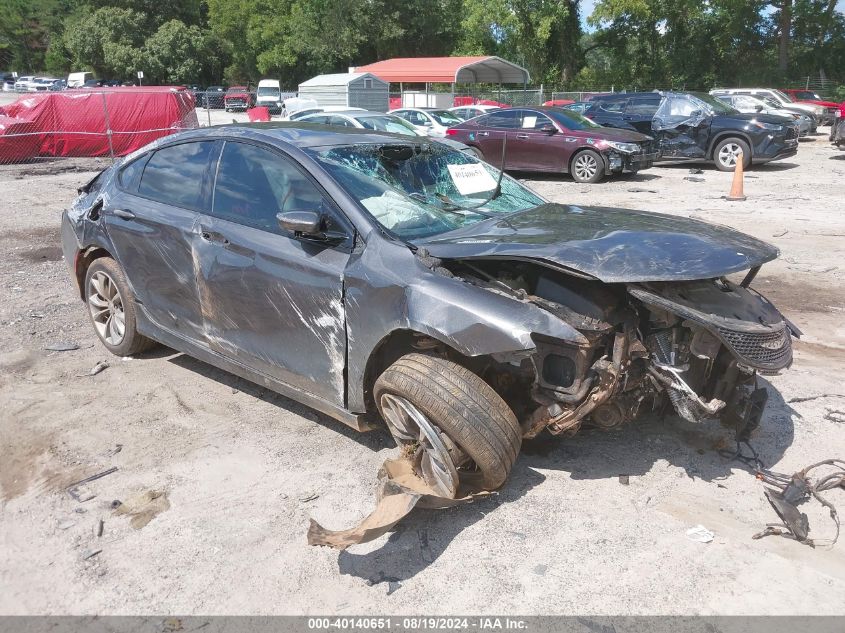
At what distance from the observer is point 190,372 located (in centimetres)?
496

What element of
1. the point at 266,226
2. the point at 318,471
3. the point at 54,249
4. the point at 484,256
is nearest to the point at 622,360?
the point at 484,256

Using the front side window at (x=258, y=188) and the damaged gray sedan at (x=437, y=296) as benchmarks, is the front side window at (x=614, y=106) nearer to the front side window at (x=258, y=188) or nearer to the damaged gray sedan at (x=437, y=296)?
the damaged gray sedan at (x=437, y=296)

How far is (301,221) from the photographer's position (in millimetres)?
3438

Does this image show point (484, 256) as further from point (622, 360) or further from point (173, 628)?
point (173, 628)

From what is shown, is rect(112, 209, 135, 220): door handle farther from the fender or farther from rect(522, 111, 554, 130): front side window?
rect(522, 111, 554, 130): front side window

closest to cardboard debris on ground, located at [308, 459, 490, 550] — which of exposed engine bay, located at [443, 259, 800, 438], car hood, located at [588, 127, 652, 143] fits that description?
exposed engine bay, located at [443, 259, 800, 438]

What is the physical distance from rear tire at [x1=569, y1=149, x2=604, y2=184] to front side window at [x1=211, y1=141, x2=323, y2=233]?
38.9 ft

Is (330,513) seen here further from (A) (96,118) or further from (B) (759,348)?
(A) (96,118)

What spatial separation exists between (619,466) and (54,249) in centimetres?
773

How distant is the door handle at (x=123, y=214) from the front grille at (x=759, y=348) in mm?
3563

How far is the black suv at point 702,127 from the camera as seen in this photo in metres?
15.7

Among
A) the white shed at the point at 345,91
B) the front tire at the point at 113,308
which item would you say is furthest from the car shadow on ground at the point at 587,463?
the white shed at the point at 345,91

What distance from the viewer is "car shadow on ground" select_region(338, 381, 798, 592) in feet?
9.96

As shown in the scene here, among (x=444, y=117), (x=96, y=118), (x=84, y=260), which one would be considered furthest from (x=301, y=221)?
(x=96, y=118)
